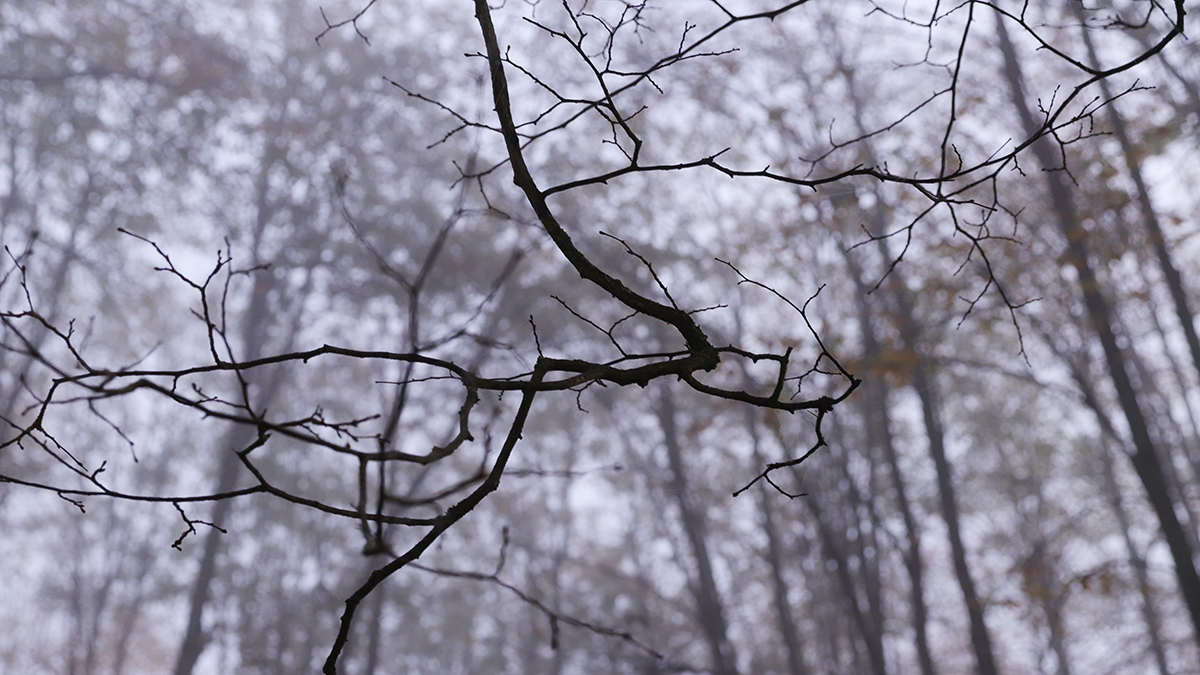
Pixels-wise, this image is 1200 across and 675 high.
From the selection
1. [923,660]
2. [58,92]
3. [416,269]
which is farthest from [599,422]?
[58,92]

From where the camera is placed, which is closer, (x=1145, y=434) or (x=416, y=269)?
(x=1145, y=434)

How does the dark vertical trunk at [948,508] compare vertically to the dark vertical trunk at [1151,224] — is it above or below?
below

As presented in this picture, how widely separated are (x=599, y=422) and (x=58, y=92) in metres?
8.86

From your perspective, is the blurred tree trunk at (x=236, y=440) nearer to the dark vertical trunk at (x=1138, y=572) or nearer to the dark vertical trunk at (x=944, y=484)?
the dark vertical trunk at (x=944, y=484)

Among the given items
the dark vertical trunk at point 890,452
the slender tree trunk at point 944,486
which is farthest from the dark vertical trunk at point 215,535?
the slender tree trunk at point 944,486

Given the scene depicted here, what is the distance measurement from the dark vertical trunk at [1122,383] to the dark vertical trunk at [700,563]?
426cm

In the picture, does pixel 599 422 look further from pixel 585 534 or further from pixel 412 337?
pixel 412 337

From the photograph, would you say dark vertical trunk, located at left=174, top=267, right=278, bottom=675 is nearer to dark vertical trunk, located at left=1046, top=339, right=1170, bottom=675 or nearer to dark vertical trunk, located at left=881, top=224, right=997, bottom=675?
dark vertical trunk, located at left=881, top=224, right=997, bottom=675

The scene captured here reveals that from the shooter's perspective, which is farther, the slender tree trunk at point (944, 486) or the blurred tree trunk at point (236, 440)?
the blurred tree trunk at point (236, 440)

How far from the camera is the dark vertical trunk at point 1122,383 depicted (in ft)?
20.3

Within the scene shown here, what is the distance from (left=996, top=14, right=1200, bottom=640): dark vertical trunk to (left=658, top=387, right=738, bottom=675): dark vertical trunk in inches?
168

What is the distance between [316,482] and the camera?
14102mm

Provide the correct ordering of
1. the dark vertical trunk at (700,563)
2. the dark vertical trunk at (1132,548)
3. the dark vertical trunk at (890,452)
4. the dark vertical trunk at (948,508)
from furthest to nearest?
the dark vertical trunk at (1132,548) → the dark vertical trunk at (700,563) → the dark vertical trunk at (890,452) → the dark vertical trunk at (948,508)

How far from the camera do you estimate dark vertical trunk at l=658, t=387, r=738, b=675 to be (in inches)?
373
